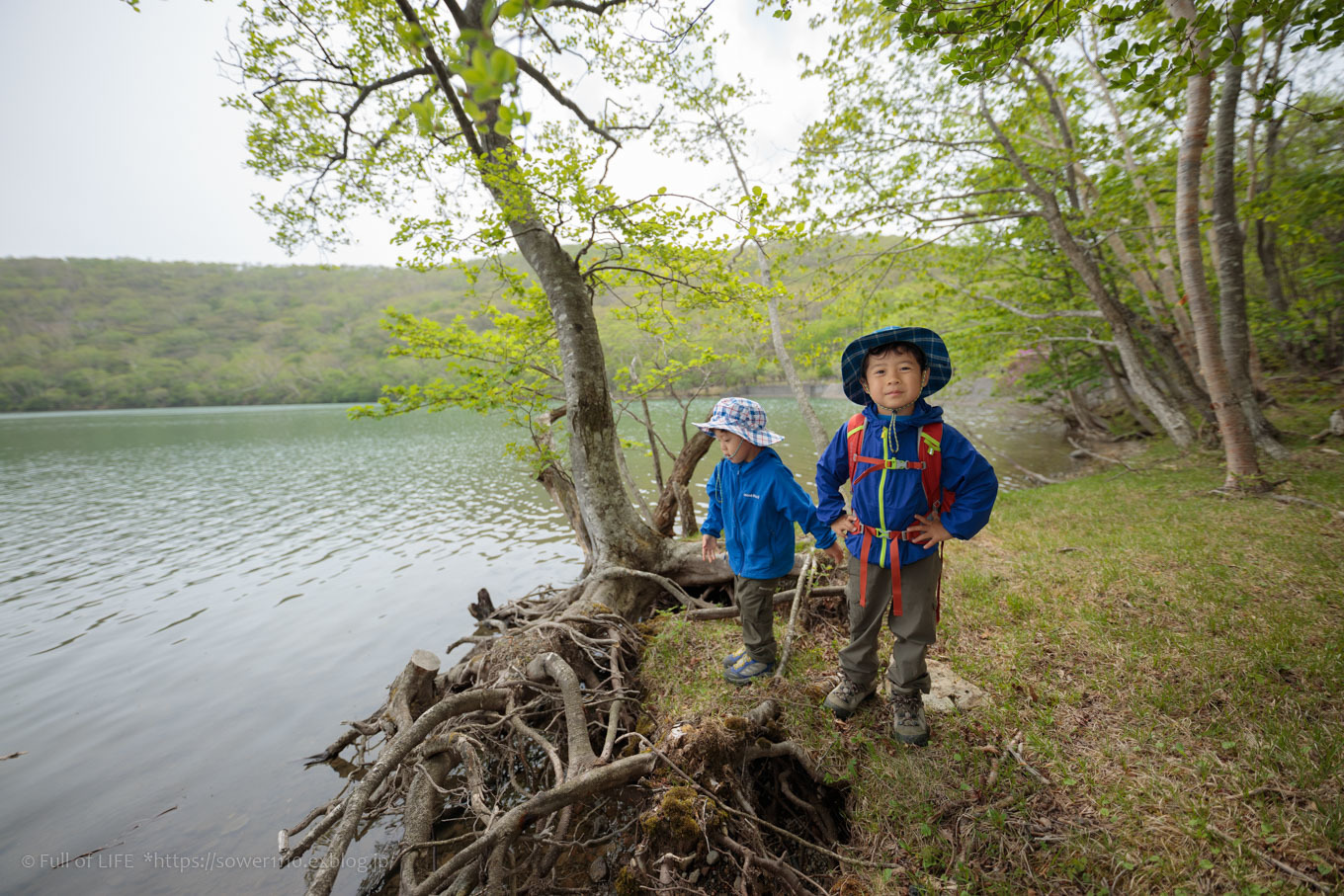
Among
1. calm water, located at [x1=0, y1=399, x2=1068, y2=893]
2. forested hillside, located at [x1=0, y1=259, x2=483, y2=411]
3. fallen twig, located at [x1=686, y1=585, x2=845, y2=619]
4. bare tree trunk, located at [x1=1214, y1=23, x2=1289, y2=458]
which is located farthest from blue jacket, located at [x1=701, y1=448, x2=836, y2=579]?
forested hillside, located at [x1=0, y1=259, x2=483, y2=411]

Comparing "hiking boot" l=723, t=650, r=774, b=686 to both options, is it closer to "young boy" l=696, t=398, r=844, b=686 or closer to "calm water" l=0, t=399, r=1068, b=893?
"young boy" l=696, t=398, r=844, b=686

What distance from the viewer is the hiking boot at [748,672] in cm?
395

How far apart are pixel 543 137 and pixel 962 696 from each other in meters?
8.03

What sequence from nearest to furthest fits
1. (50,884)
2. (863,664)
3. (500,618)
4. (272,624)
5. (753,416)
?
(863,664) → (753,416) → (50,884) → (500,618) → (272,624)

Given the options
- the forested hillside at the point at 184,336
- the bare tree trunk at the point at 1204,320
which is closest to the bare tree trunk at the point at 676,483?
the bare tree trunk at the point at 1204,320

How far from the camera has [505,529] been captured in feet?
46.9

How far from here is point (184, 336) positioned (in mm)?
110875

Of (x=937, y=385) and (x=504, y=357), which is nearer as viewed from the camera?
(x=937, y=385)

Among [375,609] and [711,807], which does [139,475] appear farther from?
[711,807]

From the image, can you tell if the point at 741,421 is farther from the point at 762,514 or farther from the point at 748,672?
the point at 748,672

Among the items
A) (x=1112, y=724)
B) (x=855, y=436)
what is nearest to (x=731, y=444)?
(x=855, y=436)

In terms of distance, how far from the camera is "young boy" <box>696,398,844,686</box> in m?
3.66

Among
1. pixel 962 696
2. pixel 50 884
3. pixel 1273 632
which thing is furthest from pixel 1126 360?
pixel 50 884

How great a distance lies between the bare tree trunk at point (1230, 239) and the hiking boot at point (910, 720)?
807 centimetres
